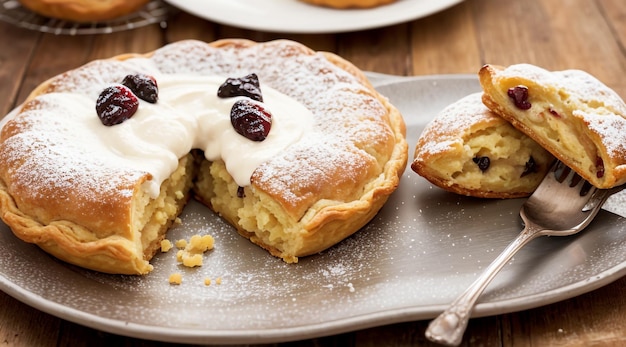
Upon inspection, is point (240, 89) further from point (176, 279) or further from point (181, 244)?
point (176, 279)

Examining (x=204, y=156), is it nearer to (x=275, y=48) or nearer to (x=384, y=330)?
(x=275, y=48)

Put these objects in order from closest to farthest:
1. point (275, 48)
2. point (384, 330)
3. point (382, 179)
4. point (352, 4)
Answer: point (384, 330)
point (382, 179)
point (275, 48)
point (352, 4)

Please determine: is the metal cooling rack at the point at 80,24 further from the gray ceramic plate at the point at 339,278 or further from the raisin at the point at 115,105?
Answer: the gray ceramic plate at the point at 339,278

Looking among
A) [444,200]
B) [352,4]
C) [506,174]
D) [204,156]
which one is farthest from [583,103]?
[352,4]

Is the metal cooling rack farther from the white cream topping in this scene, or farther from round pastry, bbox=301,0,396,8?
the white cream topping

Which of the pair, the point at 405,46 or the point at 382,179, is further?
the point at 405,46

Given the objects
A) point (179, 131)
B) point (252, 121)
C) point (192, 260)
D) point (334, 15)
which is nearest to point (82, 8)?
point (334, 15)

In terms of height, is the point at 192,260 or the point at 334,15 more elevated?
the point at 334,15
